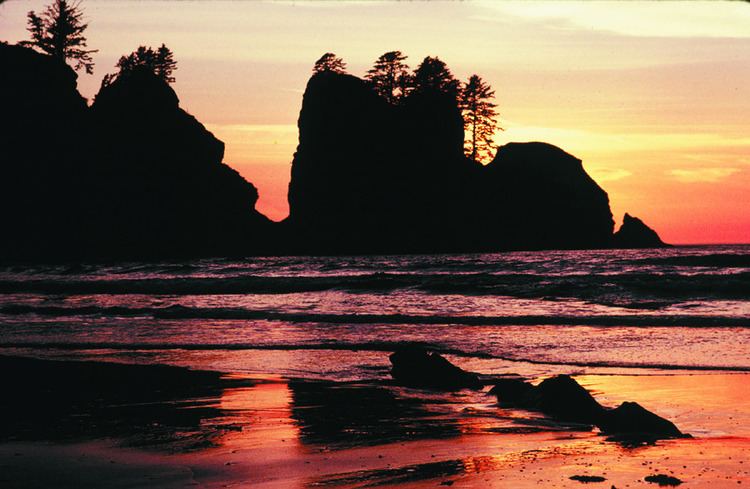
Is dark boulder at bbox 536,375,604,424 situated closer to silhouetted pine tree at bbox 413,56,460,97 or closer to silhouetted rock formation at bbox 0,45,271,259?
silhouetted rock formation at bbox 0,45,271,259

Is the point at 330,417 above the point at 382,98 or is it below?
below

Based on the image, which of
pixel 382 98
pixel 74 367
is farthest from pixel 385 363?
pixel 382 98

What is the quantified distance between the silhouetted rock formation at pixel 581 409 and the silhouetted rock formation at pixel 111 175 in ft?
250

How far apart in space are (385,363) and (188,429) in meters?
6.55

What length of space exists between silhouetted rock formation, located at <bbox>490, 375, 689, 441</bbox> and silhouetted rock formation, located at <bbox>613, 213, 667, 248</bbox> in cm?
9748

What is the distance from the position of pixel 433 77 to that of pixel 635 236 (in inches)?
1297

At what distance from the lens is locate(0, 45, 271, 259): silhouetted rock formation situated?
270 feet

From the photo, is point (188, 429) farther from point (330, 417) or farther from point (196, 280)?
point (196, 280)

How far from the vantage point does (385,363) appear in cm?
1534

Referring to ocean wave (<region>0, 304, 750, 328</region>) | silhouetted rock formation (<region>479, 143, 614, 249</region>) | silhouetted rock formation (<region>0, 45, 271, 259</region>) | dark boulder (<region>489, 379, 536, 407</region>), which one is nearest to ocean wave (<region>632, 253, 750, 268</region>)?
ocean wave (<region>0, 304, 750, 328</region>)

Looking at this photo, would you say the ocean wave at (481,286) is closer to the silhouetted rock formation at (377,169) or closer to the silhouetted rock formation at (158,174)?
the silhouetted rock formation at (158,174)

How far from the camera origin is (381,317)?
2484 cm

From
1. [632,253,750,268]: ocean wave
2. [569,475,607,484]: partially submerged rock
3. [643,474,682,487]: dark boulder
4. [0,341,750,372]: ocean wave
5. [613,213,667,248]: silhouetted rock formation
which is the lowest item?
[0,341,750,372]: ocean wave

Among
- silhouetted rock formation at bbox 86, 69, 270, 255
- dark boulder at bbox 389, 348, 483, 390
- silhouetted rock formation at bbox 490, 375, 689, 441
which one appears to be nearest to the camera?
silhouetted rock formation at bbox 490, 375, 689, 441
